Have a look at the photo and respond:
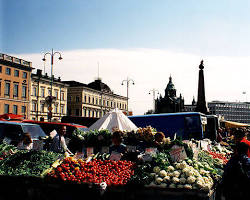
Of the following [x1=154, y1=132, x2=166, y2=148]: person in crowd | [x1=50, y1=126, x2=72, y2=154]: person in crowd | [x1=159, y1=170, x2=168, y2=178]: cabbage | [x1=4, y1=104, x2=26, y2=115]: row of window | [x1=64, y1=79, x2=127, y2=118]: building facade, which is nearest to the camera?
[x1=159, y1=170, x2=168, y2=178]: cabbage

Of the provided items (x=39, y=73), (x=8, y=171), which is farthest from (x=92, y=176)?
(x=39, y=73)

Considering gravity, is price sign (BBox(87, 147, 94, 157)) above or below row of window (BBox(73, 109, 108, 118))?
below

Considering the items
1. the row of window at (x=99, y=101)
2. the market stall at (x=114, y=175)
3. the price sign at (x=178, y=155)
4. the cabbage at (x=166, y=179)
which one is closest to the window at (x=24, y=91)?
the row of window at (x=99, y=101)

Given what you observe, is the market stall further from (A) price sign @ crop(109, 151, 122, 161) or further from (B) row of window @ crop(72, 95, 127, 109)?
(B) row of window @ crop(72, 95, 127, 109)

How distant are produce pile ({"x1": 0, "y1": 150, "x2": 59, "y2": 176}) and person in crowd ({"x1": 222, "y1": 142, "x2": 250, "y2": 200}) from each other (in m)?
3.85

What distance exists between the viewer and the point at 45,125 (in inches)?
776

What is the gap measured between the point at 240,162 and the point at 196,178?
1.15 metres

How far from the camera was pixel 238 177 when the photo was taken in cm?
492

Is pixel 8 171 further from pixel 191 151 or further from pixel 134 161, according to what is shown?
pixel 191 151

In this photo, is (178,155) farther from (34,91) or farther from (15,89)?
(34,91)

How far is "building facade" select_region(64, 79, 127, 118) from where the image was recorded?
77125mm

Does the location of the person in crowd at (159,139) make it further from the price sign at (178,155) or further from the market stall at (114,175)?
the price sign at (178,155)

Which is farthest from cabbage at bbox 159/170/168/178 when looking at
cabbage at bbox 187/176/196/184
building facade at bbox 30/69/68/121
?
building facade at bbox 30/69/68/121

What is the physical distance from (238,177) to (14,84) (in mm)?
51517
